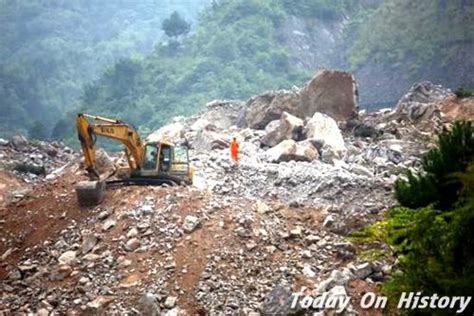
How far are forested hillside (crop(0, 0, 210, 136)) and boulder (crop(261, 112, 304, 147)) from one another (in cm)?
3825

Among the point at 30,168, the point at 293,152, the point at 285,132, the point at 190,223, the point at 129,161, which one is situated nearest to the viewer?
the point at 190,223

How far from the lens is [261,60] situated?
51.8 m

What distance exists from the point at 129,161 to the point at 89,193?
1.31 metres

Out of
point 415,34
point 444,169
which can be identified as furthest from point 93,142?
point 415,34

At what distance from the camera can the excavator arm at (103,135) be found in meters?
10.8

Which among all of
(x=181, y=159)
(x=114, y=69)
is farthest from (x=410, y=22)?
(x=181, y=159)

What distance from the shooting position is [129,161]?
11.8m

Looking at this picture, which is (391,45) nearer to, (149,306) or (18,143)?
(18,143)

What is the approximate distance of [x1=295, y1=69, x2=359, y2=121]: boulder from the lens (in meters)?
21.0

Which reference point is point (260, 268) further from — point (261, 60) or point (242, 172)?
point (261, 60)

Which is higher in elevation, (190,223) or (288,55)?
(190,223)

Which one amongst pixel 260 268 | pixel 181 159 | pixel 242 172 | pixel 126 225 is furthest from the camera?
pixel 242 172

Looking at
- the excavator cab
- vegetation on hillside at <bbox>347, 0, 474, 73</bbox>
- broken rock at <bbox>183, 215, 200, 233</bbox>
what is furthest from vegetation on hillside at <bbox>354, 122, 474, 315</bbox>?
vegetation on hillside at <bbox>347, 0, 474, 73</bbox>

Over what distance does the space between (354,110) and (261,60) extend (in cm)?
3169
